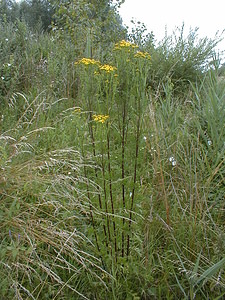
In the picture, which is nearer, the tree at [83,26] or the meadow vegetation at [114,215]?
the meadow vegetation at [114,215]

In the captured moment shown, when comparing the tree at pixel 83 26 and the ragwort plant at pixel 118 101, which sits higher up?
the tree at pixel 83 26

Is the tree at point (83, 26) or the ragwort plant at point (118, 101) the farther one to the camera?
the tree at point (83, 26)

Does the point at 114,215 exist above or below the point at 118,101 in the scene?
below

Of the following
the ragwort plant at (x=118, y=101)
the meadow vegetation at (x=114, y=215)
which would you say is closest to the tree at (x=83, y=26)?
the meadow vegetation at (x=114, y=215)

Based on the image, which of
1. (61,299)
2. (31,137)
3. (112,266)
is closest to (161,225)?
(112,266)

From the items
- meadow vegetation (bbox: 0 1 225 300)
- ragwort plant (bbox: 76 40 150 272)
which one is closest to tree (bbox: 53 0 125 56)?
meadow vegetation (bbox: 0 1 225 300)

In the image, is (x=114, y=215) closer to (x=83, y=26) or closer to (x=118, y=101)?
(x=118, y=101)

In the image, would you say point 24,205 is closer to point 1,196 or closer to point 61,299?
point 1,196

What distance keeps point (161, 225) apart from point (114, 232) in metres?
0.41

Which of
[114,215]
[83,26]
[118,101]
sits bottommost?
[114,215]

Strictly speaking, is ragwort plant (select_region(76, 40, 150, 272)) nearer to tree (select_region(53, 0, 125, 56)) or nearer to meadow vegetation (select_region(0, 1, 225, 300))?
meadow vegetation (select_region(0, 1, 225, 300))

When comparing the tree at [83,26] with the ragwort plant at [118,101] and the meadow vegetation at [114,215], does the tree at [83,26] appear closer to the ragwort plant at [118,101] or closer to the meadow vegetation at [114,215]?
the meadow vegetation at [114,215]

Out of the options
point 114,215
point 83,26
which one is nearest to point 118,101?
point 114,215

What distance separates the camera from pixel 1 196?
1972 millimetres
